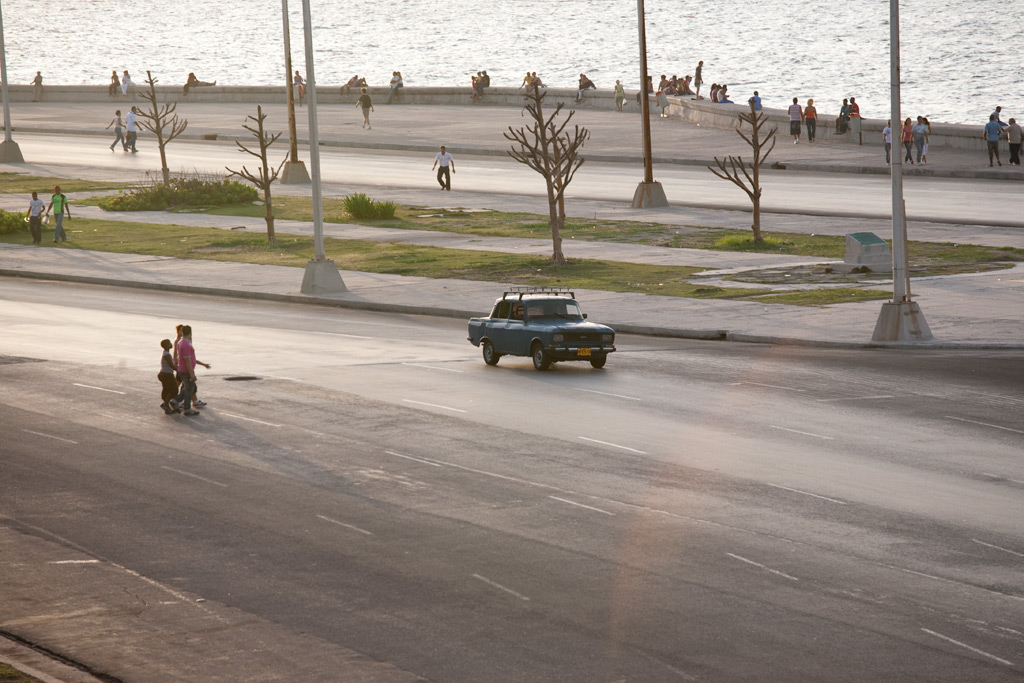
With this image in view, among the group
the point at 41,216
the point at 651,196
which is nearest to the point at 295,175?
the point at 41,216

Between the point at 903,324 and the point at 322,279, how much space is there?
48.6 ft

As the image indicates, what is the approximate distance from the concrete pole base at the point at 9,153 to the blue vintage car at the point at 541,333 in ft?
163

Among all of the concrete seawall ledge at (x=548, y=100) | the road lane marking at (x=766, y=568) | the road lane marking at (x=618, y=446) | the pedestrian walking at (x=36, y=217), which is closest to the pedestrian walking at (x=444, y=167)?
the pedestrian walking at (x=36, y=217)

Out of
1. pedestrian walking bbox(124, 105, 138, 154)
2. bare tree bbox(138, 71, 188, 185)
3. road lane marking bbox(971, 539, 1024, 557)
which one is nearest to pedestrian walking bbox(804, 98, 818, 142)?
bare tree bbox(138, 71, 188, 185)

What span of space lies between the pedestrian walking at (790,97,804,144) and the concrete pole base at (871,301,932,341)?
4032 cm

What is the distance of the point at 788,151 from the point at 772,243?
2401cm

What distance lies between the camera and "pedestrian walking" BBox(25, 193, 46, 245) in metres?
47.9

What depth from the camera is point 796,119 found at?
67.8 meters

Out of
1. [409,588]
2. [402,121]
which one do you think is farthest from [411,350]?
[402,121]

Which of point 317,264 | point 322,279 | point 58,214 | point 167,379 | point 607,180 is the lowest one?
point 167,379

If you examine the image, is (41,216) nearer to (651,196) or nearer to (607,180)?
(651,196)

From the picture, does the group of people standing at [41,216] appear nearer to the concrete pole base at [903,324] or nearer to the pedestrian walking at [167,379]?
the pedestrian walking at [167,379]

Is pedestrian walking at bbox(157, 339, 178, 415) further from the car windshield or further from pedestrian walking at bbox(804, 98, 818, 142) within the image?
pedestrian walking at bbox(804, 98, 818, 142)

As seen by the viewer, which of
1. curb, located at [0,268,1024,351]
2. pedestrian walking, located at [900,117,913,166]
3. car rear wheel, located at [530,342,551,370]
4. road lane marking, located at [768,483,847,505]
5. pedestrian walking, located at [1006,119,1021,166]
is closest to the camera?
road lane marking, located at [768,483,847,505]
